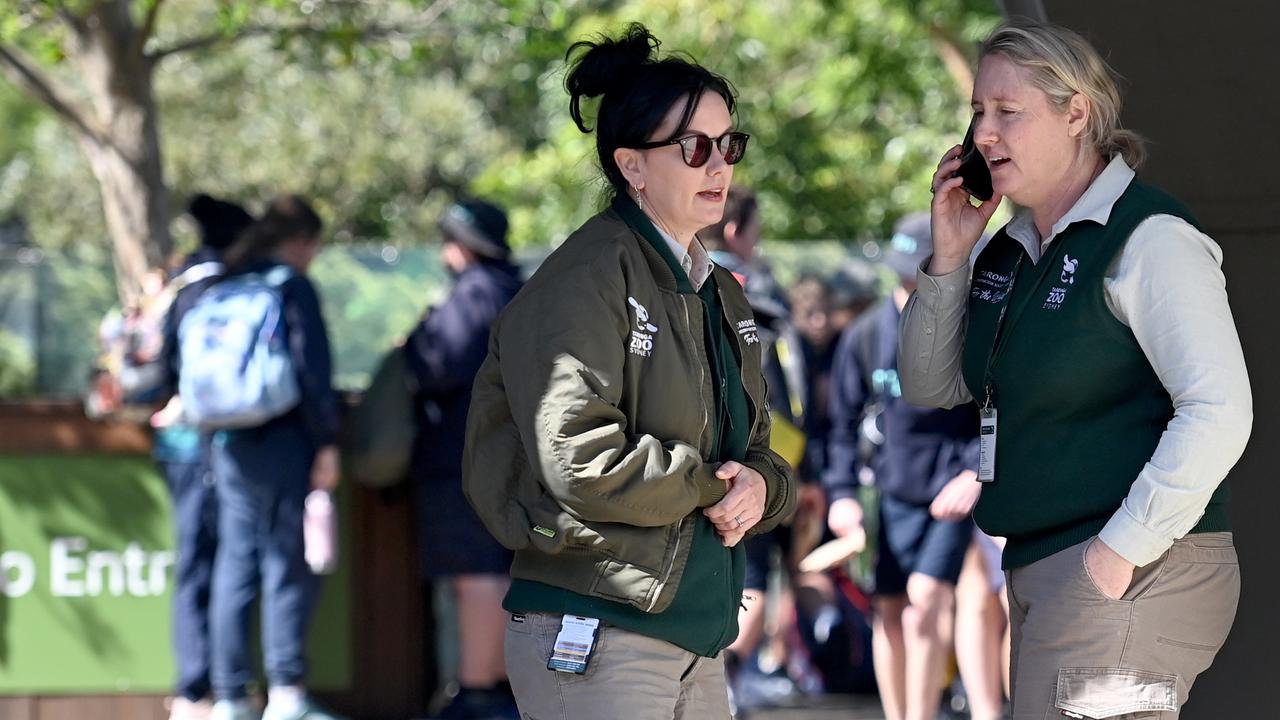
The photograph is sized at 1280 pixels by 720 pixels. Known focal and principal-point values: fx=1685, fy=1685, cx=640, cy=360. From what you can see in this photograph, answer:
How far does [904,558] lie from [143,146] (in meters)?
5.84

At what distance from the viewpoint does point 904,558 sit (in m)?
6.14

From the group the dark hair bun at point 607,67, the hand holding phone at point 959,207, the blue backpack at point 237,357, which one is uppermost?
the dark hair bun at point 607,67

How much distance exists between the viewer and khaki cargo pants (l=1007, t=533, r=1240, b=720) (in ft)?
9.90

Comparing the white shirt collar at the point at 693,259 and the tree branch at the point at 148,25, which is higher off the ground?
the white shirt collar at the point at 693,259

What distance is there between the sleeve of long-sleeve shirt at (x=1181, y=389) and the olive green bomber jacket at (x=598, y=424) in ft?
2.57

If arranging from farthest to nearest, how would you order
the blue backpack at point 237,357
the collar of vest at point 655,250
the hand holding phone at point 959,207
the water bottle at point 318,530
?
the water bottle at point 318,530 → the blue backpack at point 237,357 → the hand holding phone at point 959,207 → the collar of vest at point 655,250

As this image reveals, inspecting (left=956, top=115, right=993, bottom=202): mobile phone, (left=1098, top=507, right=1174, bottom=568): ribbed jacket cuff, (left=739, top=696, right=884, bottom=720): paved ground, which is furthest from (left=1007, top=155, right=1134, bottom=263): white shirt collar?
(left=739, top=696, right=884, bottom=720): paved ground

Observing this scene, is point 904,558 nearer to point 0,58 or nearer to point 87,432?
point 87,432

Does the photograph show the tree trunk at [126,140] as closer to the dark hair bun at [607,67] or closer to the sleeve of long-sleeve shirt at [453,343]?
the sleeve of long-sleeve shirt at [453,343]

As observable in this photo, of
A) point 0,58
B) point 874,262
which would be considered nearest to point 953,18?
point 874,262

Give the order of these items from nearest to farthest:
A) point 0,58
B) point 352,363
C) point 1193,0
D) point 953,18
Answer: point 1193,0, point 0,58, point 352,363, point 953,18

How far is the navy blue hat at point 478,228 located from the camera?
22.1 feet

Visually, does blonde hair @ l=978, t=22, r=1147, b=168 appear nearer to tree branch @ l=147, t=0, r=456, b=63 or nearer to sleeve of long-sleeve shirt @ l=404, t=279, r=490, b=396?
sleeve of long-sleeve shirt @ l=404, t=279, r=490, b=396

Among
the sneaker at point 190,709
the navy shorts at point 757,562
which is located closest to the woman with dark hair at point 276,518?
the sneaker at point 190,709
